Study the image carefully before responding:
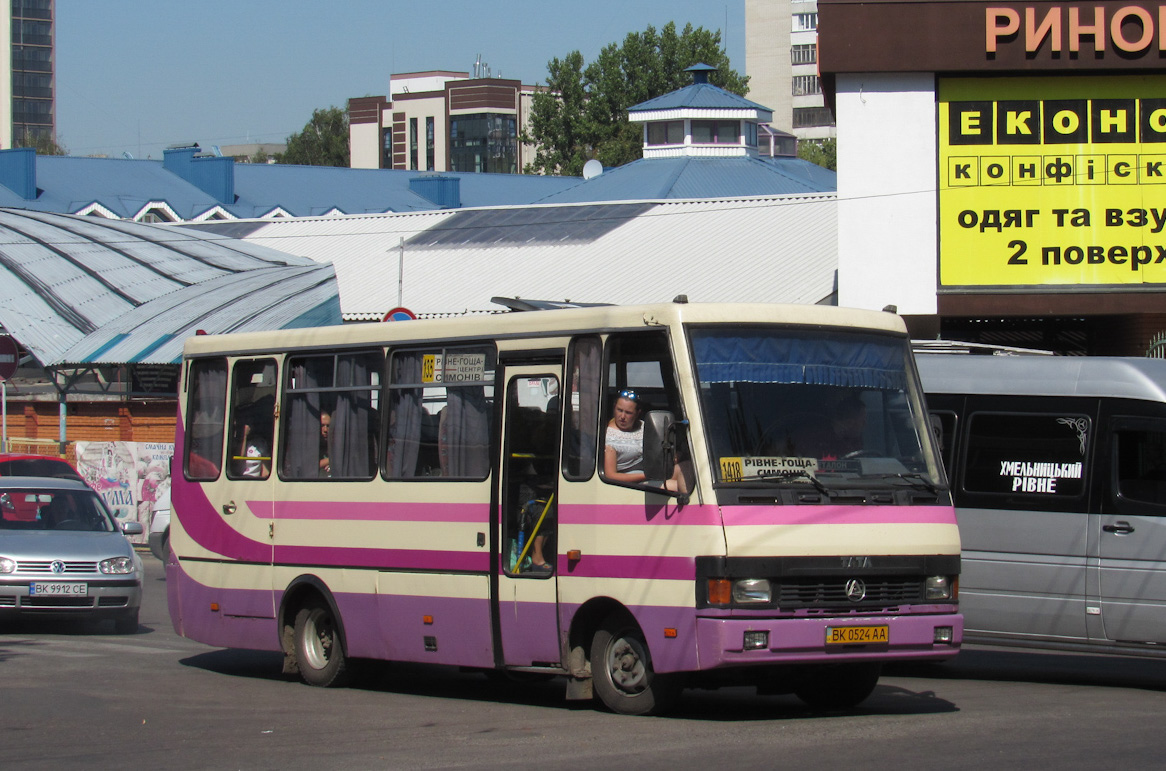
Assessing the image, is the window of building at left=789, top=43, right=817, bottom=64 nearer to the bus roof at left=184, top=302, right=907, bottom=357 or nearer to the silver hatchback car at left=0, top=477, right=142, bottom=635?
the silver hatchback car at left=0, top=477, right=142, bottom=635

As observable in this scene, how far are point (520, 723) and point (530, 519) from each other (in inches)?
53.3

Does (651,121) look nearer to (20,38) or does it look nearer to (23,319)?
(23,319)

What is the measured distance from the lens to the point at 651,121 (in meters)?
54.9

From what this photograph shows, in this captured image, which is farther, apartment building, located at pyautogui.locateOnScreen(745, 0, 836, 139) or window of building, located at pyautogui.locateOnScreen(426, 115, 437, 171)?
window of building, located at pyautogui.locateOnScreen(426, 115, 437, 171)

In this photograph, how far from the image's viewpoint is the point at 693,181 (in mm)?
49812

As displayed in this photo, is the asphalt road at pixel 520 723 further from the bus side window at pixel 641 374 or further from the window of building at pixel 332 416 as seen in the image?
the bus side window at pixel 641 374

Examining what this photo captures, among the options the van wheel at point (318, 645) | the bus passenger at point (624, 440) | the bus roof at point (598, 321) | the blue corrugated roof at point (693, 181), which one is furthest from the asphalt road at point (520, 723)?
the blue corrugated roof at point (693, 181)

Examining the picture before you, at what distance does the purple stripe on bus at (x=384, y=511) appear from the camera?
10641mm

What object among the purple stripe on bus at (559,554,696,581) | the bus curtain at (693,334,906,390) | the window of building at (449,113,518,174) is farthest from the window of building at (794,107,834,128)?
the purple stripe on bus at (559,554,696,581)

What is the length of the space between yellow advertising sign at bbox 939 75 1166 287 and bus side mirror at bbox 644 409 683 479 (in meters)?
12.6

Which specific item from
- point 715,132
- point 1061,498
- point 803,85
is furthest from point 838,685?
point 803,85

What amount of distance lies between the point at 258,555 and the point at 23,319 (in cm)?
2470

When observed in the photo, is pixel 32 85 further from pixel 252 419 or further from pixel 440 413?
pixel 440 413

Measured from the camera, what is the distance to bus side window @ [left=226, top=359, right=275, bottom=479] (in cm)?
1253
